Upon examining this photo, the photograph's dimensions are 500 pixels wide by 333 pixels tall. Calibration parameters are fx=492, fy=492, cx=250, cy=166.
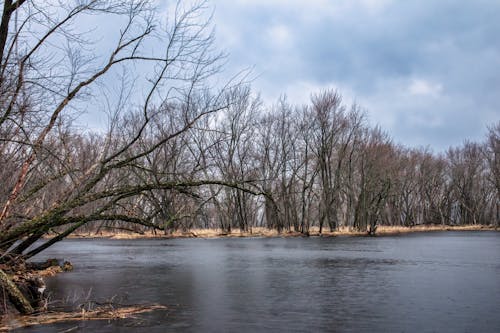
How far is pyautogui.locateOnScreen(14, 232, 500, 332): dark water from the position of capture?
9.29 m

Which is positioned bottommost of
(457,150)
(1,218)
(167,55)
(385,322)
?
(385,322)

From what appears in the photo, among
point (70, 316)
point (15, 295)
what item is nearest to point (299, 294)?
point (70, 316)

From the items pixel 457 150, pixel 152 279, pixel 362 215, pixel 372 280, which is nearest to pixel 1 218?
pixel 152 279

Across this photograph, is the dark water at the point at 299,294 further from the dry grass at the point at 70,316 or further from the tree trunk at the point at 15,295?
the tree trunk at the point at 15,295

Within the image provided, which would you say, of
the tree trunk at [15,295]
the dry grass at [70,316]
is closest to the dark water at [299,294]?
the dry grass at [70,316]

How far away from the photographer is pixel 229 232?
172 feet

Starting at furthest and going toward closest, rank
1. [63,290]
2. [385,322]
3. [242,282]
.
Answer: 1. [242,282]
2. [63,290]
3. [385,322]

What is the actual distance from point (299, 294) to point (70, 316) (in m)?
5.62

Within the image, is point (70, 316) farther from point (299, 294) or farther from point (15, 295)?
point (299, 294)

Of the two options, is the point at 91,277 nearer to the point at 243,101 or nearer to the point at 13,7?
the point at 13,7

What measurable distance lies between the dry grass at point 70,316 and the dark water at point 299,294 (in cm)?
42

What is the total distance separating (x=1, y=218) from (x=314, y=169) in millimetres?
45123

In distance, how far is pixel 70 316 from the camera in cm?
1011

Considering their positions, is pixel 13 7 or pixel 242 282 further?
pixel 242 282
